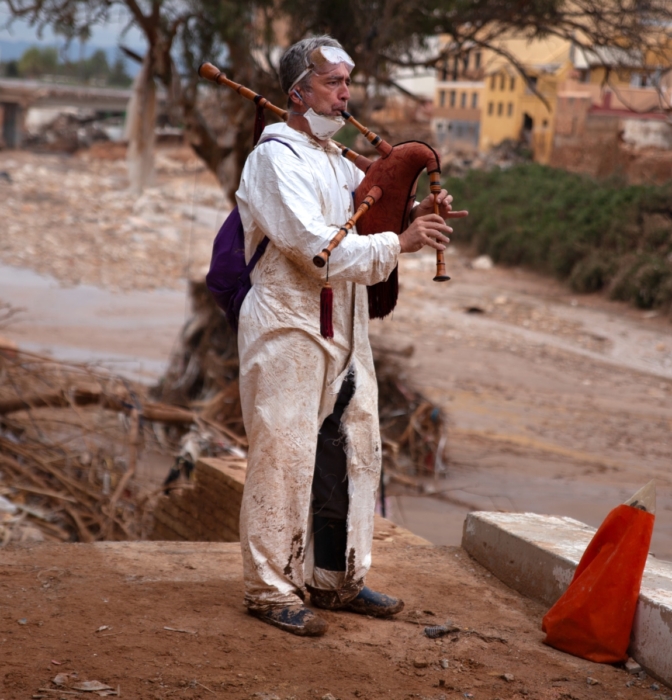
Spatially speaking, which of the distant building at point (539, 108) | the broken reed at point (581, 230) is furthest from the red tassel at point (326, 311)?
the distant building at point (539, 108)

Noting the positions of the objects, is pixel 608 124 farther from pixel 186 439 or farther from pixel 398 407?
pixel 186 439

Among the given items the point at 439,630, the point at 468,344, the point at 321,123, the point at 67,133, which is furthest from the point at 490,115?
the point at 439,630

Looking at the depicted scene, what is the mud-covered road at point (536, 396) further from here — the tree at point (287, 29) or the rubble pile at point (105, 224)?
the rubble pile at point (105, 224)

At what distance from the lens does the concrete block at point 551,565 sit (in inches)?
117

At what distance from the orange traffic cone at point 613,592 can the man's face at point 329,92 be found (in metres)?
1.61

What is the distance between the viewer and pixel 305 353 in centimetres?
311

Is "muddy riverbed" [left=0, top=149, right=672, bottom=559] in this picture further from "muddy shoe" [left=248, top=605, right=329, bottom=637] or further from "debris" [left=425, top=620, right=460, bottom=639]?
"muddy shoe" [left=248, top=605, right=329, bottom=637]

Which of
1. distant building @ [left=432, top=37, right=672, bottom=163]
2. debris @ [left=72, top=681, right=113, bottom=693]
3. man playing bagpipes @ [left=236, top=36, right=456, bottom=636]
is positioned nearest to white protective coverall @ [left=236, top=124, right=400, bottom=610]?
man playing bagpipes @ [left=236, top=36, right=456, bottom=636]

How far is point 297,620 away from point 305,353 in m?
0.87

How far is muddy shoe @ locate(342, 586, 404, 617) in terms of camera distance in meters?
3.31

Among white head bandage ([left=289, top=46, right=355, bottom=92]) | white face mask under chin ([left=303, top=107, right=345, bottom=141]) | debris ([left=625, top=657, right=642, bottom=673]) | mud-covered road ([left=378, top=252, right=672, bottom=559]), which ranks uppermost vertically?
white head bandage ([left=289, top=46, right=355, bottom=92])

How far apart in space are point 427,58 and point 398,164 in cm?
679

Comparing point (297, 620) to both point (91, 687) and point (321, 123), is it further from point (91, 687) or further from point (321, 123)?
point (321, 123)

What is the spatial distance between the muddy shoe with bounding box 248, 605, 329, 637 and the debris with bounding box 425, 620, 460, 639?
0.35 metres
